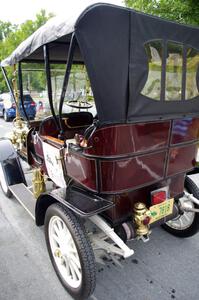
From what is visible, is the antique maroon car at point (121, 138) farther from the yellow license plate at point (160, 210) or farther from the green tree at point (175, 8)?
the green tree at point (175, 8)

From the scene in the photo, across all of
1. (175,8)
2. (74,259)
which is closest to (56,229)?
(74,259)

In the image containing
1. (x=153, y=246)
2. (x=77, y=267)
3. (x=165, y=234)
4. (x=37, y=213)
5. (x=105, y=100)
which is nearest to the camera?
(x=105, y=100)

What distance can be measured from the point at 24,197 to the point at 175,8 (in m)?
4.58

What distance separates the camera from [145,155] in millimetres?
1937

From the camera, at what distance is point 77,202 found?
6.51 feet

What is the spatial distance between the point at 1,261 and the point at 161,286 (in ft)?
5.13

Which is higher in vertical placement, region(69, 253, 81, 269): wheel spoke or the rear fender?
the rear fender

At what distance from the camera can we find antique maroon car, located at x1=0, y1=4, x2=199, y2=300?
166cm

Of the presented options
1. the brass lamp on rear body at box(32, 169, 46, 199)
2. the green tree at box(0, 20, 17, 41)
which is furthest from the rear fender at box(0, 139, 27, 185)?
the green tree at box(0, 20, 17, 41)

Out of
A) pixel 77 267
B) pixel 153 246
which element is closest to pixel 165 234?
pixel 153 246

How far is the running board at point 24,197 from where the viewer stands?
285 cm

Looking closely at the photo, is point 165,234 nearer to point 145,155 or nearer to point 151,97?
point 145,155

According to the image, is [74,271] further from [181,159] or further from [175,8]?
[175,8]

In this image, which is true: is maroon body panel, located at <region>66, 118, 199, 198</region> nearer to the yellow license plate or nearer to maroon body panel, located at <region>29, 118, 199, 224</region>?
maroon body panel, located at <region>29, 118, 199, 224</region>
